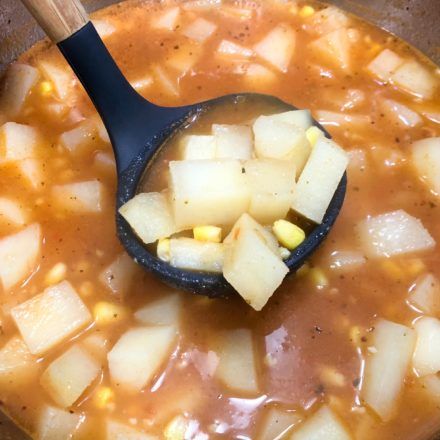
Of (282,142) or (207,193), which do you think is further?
(282,142)

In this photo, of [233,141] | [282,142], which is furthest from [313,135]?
[233,141]

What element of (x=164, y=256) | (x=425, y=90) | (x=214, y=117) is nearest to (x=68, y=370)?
(x=164, y=256)

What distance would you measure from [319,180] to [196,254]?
1.63 feet

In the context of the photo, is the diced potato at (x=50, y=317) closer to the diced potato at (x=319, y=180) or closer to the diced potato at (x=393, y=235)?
the diced potato at (x=319, y=180)

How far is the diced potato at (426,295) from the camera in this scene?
215cm

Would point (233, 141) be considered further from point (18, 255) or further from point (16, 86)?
point (16, 86)

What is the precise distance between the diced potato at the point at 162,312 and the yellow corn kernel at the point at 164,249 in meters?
0.26

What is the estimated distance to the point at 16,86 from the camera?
111 inches

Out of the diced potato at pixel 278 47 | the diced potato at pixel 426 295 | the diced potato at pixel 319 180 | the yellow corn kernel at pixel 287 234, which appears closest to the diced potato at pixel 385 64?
the diced potato at pixel 278 47

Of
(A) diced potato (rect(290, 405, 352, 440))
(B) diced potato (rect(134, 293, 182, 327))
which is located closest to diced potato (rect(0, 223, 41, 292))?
(B) diced potato (rect(134, 293, 182, 327))

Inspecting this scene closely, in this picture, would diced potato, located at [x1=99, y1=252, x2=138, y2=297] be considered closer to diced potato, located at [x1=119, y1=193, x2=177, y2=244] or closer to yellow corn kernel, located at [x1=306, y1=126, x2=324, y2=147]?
diced potato, located at [x1=119, y1=193, x2=177, y2=244]

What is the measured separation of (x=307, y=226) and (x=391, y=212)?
1.59 feet

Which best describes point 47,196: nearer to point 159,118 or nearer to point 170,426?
point 159,118

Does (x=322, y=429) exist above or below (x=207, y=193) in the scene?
below
